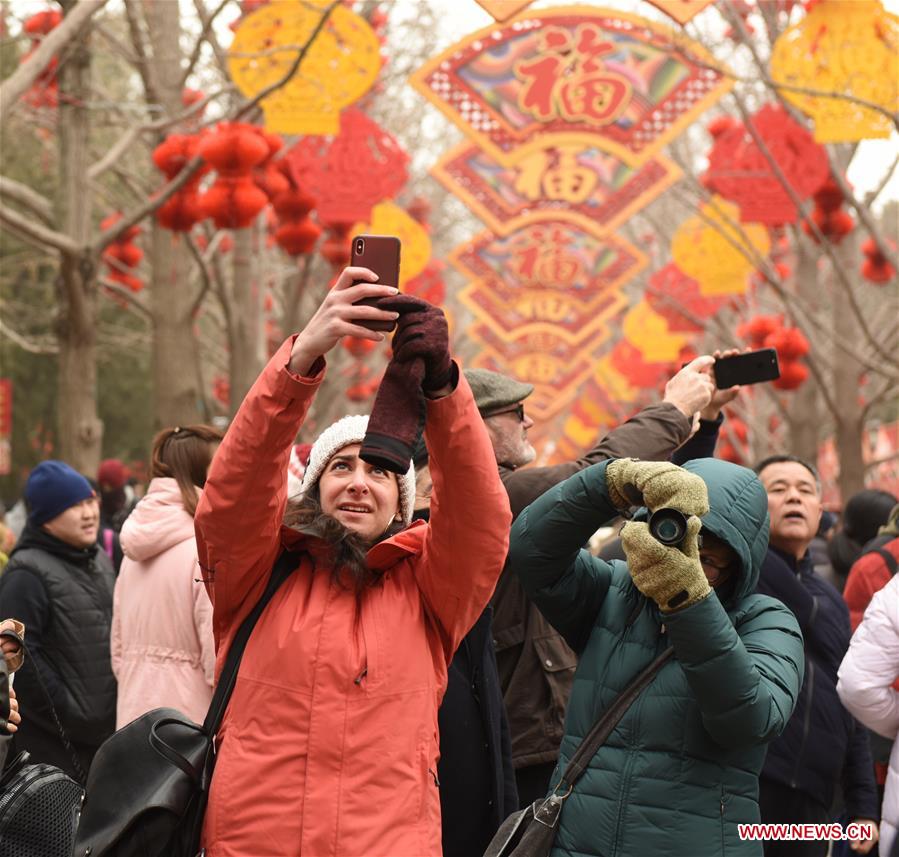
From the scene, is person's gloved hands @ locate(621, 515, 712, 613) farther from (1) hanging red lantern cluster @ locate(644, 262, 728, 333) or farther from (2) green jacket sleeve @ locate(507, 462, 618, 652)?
(1) hanging red lantern cluster @ locate(644, 262, 728, 333)

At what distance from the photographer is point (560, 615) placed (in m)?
3.44

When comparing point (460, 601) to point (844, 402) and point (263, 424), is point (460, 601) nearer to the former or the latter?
point (263, 424)

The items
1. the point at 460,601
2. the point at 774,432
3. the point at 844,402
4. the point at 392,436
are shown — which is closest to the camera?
the point at 392,436

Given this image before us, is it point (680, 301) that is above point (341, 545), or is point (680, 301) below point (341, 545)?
above

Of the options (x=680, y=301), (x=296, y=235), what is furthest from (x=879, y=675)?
(x=680, y=301)

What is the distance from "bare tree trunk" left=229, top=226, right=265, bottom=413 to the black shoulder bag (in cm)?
908

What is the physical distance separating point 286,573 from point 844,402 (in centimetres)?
1105

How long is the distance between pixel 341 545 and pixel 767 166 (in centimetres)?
908

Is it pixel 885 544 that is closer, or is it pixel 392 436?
pixel 392 436

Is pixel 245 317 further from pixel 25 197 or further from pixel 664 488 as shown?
pixel 664 488

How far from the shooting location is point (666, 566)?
294 cm

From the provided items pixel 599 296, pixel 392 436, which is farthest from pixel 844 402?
pixel 392 436

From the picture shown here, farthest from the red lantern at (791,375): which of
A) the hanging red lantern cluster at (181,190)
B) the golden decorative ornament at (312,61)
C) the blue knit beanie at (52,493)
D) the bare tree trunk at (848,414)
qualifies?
the blue knit beanie at (52,493)

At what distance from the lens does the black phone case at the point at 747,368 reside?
4109 mm
